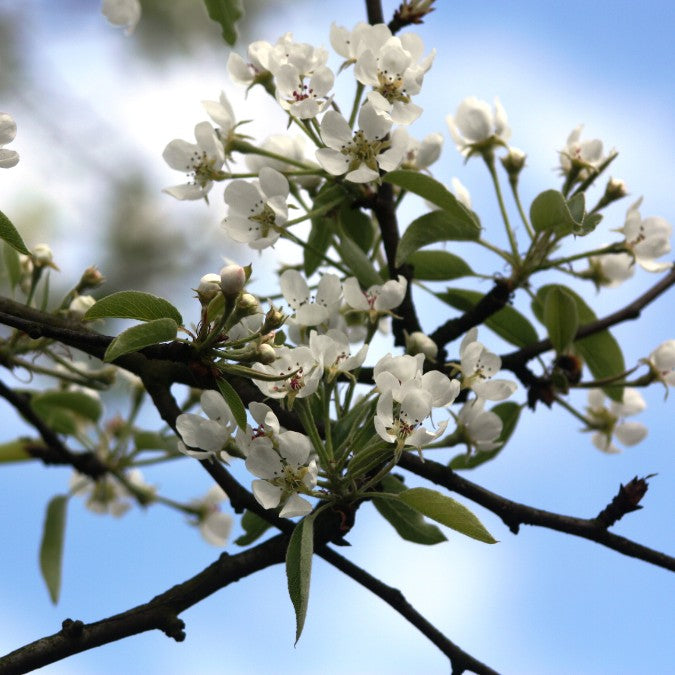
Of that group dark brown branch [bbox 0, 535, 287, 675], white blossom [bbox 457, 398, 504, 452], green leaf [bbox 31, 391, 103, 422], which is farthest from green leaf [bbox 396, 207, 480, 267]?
green leaf [bbox 31, 391, 103, 422]

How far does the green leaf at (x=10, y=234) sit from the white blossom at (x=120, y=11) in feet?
2.55

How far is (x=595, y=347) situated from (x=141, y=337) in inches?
42.4

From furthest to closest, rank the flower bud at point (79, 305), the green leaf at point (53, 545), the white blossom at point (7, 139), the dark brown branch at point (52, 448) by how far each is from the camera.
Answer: the green leaf at point (53, 545)
the dark brown branch at point (52, 448)
the flower bud at point (79, 305)
the white blossom at point (7, 139)

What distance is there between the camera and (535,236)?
5.56 feet

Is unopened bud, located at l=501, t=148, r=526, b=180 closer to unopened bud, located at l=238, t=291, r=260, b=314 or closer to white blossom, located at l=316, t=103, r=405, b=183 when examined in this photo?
white blossom, located at l=316, t=103, r=405, b=183

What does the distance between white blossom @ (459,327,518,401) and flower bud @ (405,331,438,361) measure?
12 centimetres

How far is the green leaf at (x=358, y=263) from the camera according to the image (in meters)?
1.57

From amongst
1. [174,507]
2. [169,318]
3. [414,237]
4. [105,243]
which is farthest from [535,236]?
[105,243]

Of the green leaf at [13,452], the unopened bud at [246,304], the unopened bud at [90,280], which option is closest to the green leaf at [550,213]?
the unopened bud at [246,304]

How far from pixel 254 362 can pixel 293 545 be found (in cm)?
24

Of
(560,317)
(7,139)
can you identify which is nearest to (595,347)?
(560,317)

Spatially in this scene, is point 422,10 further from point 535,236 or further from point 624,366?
point 624,366

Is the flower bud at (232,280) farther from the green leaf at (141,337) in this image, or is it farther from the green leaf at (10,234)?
the green leaf at (10,234)

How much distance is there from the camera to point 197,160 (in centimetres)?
160
